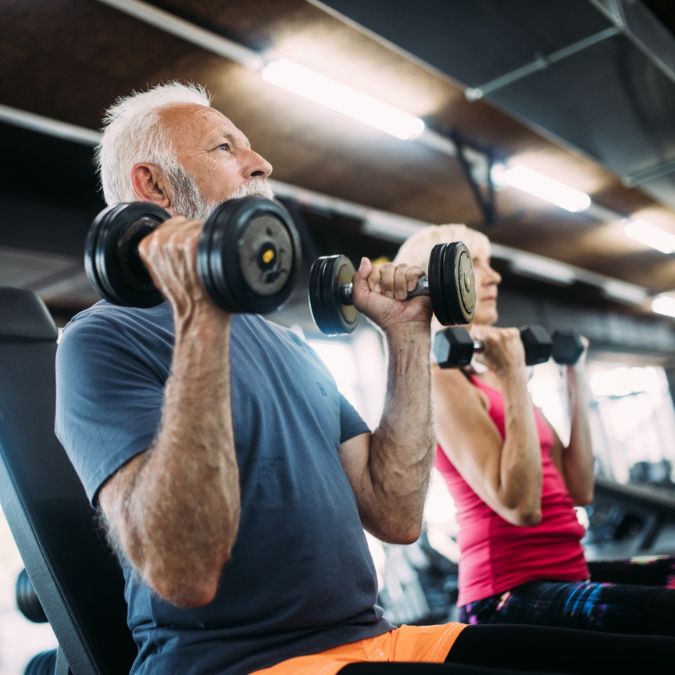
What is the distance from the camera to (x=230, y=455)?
0.93 metres

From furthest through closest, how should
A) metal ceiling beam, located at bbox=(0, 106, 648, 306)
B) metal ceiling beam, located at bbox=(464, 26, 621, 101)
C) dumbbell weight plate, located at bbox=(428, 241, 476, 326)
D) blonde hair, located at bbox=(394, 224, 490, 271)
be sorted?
metal ceiling beam, located at bbox=(0, 106, 648, 306) < metal ceiling beam, located at bbox=(464, 26, 621, 101) < blonde hair, located at bbox=(394, 224, 490, 271) < dumbbell weight plate, located at bbox=(428, 241, 476, 326)

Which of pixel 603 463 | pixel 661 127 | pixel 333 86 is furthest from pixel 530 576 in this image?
pixel 603 463

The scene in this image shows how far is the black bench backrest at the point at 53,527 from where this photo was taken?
1.10 meters

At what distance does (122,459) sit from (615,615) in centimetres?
106

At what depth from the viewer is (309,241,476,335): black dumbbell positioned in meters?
1.26

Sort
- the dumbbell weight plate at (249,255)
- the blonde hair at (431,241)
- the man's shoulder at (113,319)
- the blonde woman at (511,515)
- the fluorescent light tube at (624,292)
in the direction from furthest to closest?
the fluorescent light tube at (624,292), the blonde hair at (431,241), the blonde woman at (511,515), the man's shoulder at (113,319), the dumbbell weight plate at (249,255)

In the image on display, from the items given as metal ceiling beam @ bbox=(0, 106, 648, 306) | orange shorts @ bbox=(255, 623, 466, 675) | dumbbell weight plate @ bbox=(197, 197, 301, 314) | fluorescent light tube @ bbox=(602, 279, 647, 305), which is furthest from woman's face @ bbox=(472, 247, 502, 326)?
fluorescent light tube @ bbox=(602, 279, 647, 305)

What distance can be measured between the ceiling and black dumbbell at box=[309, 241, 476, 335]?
1933mm

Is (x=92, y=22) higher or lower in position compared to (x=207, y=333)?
higher

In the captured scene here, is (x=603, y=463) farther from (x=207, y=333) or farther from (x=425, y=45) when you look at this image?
(x=207, y=333)

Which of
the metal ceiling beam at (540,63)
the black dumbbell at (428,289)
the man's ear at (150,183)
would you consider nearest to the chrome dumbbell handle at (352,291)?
the black dumbbell at (428,289)

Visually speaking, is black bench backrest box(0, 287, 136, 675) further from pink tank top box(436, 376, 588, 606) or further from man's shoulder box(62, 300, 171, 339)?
pink tank top box(436, 376, 588, 606)

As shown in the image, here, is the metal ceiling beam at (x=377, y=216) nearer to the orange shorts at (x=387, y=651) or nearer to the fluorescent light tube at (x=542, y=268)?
the fluorescent light tube at (x=542, y=268)

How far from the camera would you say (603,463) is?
40.9ft
